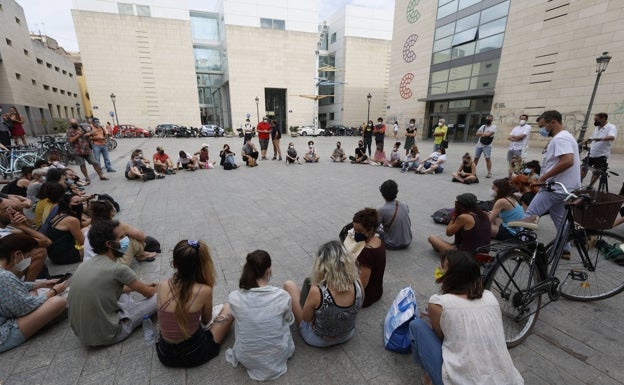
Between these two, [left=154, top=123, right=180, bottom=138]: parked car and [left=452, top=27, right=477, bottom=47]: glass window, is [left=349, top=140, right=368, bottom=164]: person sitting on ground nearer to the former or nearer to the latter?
[left=452, top=27, right=477, bottom=47]: glass window

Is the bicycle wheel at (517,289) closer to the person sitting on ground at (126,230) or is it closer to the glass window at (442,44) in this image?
the person sitting on ground at (126,230)

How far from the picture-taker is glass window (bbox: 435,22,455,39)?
21.3 meters

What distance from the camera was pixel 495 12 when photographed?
18.3m

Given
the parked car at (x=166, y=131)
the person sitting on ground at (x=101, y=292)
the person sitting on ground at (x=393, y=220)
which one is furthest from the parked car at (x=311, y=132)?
the person sitting on ground at (x=101, y=292)

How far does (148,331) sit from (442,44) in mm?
26590

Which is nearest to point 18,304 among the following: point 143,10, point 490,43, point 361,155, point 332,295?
point 332,295

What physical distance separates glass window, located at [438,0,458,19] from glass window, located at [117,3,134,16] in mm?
34435

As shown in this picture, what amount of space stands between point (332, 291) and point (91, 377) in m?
1.93

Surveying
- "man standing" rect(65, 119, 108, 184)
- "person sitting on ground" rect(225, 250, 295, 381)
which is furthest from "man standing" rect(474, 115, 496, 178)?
"man standing" rect(65, 119, 108, 184)

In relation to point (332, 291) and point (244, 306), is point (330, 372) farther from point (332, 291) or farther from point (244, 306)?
point (244, 306)

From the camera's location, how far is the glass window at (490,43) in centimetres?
1820

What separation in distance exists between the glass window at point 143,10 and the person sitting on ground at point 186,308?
42695 millimetres

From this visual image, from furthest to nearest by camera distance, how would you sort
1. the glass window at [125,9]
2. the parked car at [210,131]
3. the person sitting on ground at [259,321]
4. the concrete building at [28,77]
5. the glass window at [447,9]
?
1. the glass window at [125,9]
2. the parked car at [210,131]
3. the concrete building at [28,77]
4. the glass window at [447,9]
5. the person sitting on ground at [259,321]

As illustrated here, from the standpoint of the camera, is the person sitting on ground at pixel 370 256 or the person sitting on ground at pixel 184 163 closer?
the person sitting on ground at pixel 370 256
